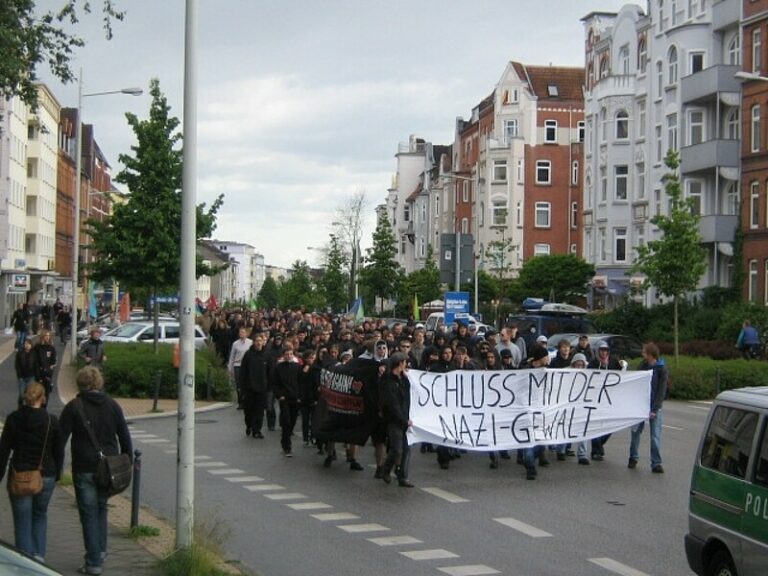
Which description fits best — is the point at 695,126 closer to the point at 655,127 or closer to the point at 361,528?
the point at 655,127

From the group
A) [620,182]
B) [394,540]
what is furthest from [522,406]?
[620,182]

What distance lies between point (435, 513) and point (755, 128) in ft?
124

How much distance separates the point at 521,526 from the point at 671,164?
25.1 meters

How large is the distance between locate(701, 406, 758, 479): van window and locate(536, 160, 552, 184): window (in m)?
76.2

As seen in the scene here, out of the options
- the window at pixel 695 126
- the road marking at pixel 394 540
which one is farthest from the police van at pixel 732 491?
the window at pixel 695 126

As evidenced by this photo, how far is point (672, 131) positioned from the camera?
182ft

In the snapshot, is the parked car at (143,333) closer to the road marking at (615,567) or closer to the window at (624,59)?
the road marking at (615,567)

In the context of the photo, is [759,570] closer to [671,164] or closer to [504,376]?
[504,376]

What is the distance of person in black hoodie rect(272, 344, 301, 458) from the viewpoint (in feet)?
63.2

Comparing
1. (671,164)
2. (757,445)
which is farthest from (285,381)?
(671,164)

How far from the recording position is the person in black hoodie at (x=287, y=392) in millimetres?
19266

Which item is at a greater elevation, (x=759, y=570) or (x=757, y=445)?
(x=757, y=445)

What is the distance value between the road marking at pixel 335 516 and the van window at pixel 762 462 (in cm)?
576

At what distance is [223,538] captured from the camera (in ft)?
35.4
